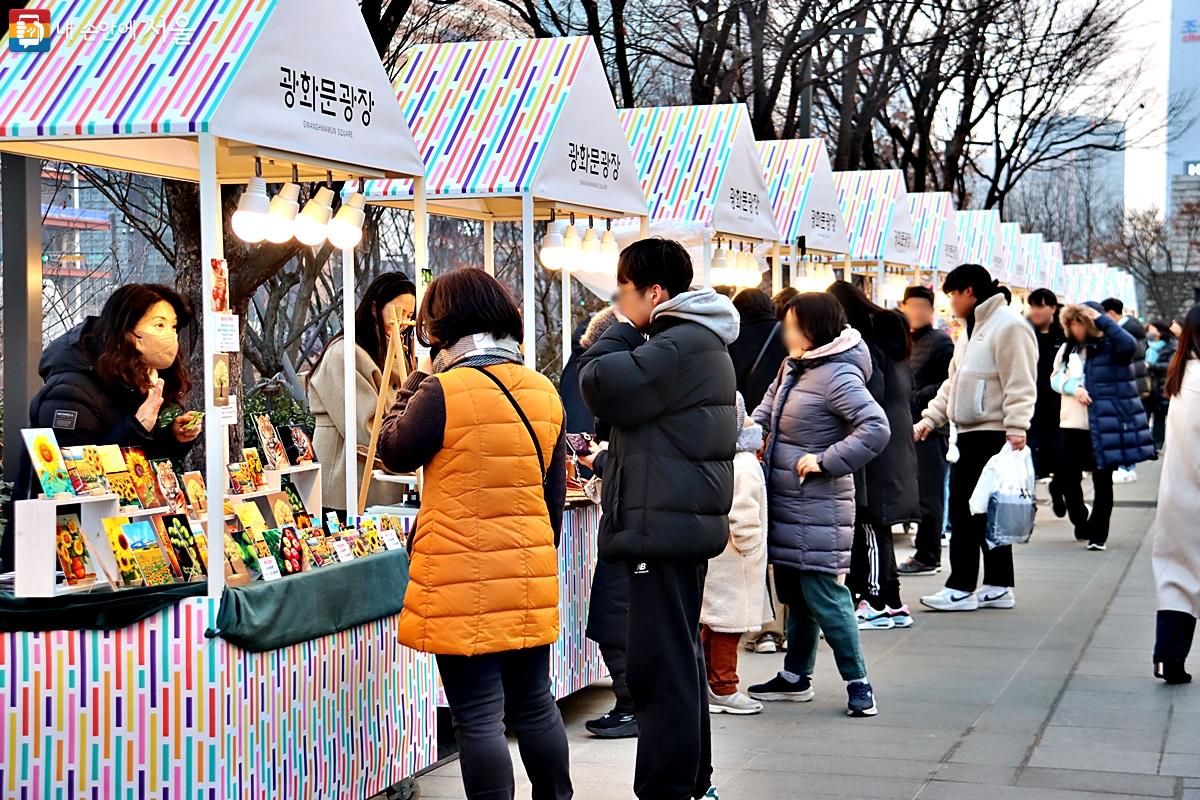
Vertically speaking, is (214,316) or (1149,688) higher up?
(214,316)

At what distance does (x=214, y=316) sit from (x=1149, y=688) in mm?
5139

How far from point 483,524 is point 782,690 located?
128 inches

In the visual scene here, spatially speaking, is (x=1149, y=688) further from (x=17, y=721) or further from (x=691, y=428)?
(x=17, y=721)

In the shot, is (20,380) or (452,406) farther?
(20,380)

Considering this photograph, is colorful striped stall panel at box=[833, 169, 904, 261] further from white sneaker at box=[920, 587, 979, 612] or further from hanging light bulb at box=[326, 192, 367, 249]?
hanging light bulb at box=[326, 192, 367, 249]

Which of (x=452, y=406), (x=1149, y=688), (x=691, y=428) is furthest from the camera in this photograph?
(x=1149, y=688)

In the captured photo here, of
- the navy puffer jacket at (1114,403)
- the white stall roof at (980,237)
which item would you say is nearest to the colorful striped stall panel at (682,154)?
the navy puffer jacket at (1114,403)

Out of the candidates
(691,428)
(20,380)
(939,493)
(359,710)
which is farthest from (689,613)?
(939,493)

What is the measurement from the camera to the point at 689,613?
4902 mm

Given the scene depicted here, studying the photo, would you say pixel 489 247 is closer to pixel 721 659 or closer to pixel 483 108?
pixel 483 108

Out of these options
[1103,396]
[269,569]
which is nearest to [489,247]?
[269,569]

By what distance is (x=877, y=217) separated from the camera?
15.1 metres

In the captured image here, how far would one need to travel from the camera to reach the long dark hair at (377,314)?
6887 mm

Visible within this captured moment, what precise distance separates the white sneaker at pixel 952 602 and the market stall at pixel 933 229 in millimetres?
8114
